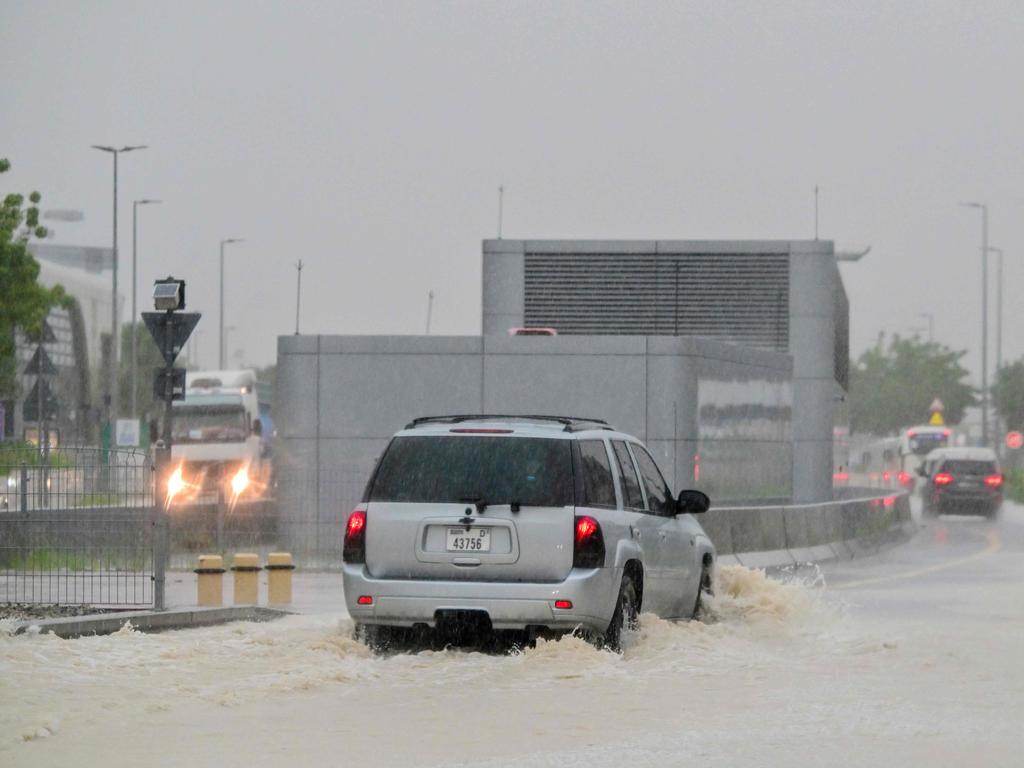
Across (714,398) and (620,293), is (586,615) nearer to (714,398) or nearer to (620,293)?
(714,398)

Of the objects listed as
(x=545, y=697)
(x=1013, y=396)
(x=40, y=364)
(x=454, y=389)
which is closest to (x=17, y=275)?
(x=40, y=364)

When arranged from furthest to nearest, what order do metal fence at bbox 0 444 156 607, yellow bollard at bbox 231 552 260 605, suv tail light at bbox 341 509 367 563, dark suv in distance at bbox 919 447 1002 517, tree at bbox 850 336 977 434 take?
tree at bbox 850 336 977 434 → dark suv in distance at bbox 919 447 1002 517 → yellow bollard at bbox 231 552 260 605 → metal fence at bbox 0 444 156 607 → suv tail light at bbox 341 509 367 563

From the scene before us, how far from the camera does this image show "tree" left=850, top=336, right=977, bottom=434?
152750mm

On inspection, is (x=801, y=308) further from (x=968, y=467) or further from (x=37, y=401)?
(x=37, y=401)

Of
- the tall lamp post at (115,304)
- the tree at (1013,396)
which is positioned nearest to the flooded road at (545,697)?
the tall lamp post at (115,304)

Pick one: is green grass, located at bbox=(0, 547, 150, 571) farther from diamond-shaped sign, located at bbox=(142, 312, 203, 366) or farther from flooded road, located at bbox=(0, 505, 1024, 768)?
flooded road, located at bbox=(0, 505, 1024, 768)

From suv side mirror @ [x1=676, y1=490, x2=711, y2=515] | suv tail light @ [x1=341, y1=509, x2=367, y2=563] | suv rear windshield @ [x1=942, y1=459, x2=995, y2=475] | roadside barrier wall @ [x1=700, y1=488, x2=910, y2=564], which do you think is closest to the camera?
suv tail light @ [x1=341, y1=509, x2=367, y2=563]

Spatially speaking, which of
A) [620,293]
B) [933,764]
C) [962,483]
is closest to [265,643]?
[933,764]

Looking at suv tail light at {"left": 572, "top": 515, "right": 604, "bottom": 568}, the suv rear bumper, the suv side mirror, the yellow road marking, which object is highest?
the suv side mirror

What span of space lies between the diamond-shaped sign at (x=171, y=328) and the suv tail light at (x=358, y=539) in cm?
541

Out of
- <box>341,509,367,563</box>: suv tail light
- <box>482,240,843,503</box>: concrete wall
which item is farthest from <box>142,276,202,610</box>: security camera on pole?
<box>482,240,843,503</box>: concrete wall

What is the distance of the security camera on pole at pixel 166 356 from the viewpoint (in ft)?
60.8

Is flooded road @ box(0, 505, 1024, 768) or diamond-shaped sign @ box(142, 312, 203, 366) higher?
diamond-shaped sign @ box(142, 312, 203, 366)

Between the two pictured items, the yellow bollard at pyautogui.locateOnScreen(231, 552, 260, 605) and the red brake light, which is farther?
the red brake light
